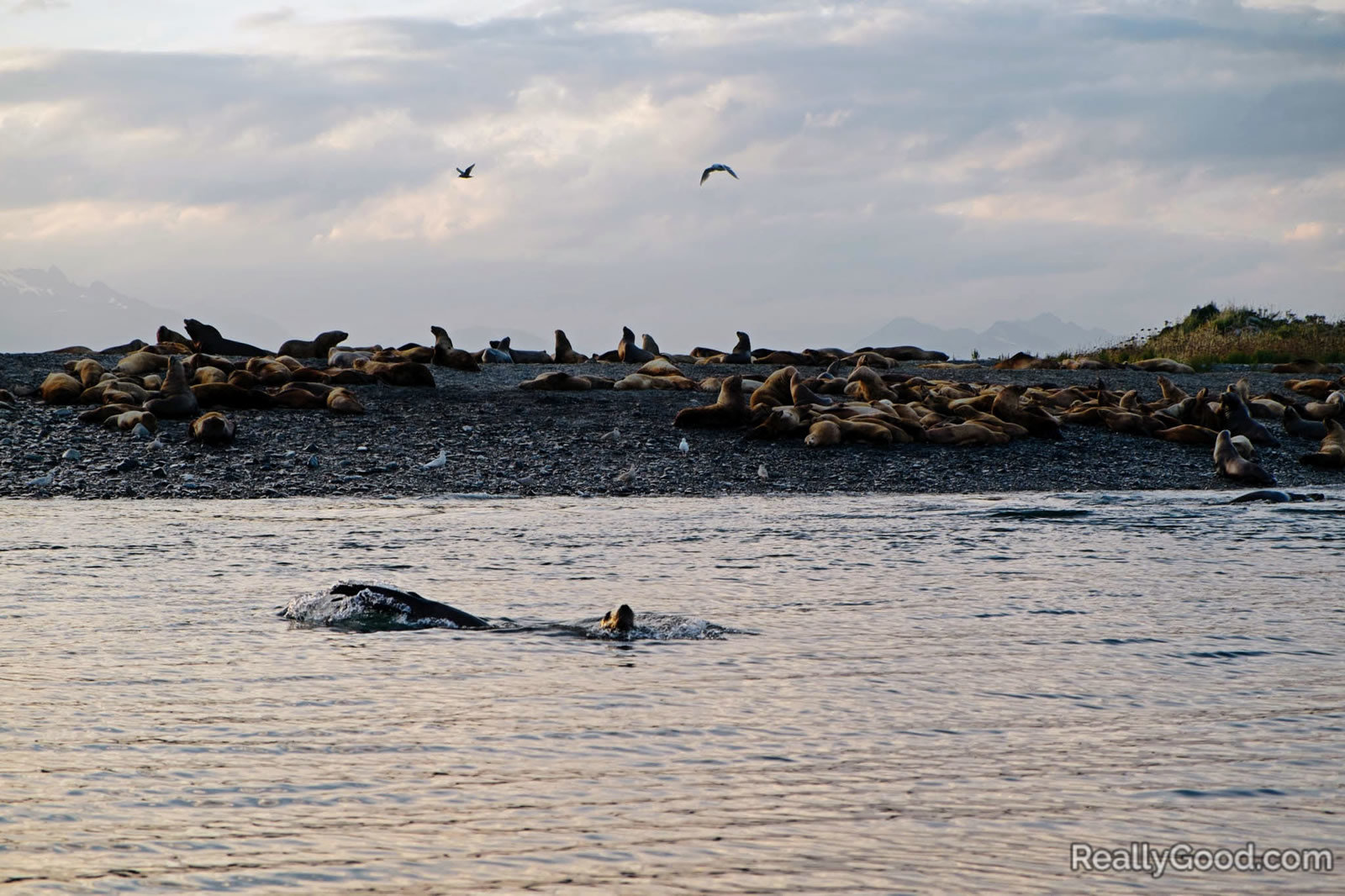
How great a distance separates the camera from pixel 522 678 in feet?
17.3

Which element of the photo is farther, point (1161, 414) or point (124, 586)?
point (1161, 414)

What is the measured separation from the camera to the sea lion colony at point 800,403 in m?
15.8

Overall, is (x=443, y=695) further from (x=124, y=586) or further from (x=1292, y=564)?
(x=1292, y=564)

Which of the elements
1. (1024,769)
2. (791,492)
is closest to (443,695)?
(1024,769)

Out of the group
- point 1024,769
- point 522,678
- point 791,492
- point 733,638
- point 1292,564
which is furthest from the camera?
point 791,492

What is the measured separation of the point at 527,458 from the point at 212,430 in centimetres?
354

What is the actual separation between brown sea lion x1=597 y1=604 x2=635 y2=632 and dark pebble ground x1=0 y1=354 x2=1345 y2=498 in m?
7.15

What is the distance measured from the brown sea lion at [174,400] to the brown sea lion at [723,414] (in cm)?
602

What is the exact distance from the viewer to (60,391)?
54.0ft

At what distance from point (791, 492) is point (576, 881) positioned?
10.8 m

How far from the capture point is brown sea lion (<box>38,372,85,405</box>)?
1645 centimetres

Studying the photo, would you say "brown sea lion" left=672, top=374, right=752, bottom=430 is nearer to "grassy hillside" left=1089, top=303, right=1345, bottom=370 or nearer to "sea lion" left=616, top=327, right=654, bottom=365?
"sea lion" left=616, top=327, right=654, bottom=365

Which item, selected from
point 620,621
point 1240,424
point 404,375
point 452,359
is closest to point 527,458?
point 404,375

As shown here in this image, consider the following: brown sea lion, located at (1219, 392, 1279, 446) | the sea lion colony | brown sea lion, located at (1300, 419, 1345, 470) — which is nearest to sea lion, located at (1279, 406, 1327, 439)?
the sea lion colony
